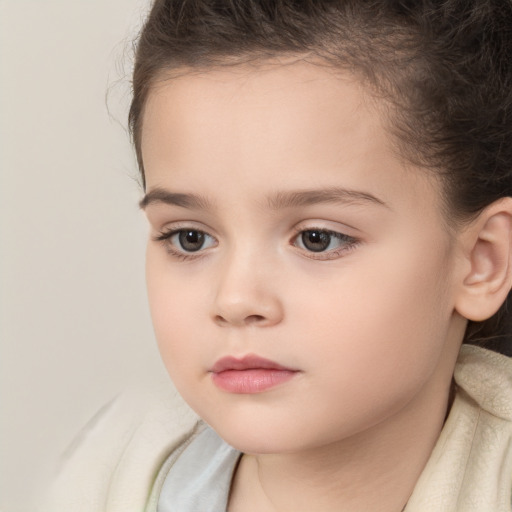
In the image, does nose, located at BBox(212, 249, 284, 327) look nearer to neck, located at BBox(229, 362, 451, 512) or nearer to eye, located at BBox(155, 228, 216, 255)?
eye, located at BBox(155, 228, 216, 255)

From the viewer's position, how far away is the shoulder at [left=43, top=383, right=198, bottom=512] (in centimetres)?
175

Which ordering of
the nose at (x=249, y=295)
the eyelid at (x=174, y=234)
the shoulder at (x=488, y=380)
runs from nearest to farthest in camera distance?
the nose at (x=249, y=295) < the eyelid at (x=174, y=234) < the shoulder at (x=488, y=380)

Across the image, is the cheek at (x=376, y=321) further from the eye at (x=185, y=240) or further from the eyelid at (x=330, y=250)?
the eye at (x=185, y=240)

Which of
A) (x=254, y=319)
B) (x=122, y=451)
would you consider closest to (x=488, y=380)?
(x=254, y=319)

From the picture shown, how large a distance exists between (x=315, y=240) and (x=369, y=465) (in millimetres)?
363

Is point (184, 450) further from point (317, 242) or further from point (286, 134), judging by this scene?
point (286, 134)

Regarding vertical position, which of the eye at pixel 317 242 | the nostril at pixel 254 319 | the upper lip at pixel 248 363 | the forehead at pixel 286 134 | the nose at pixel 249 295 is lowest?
the upper lip at pixel 248 363

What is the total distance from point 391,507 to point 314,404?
281 mm

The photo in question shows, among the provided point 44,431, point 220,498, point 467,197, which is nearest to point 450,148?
point 467,197

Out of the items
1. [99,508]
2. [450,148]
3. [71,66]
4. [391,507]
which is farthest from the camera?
[71,66]

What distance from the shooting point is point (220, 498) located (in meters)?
1.69

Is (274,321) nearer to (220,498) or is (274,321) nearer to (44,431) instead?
(220,498)

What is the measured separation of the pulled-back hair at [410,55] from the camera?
141cm

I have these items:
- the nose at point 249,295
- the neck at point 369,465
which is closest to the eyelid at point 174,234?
the nose at point 249,295
